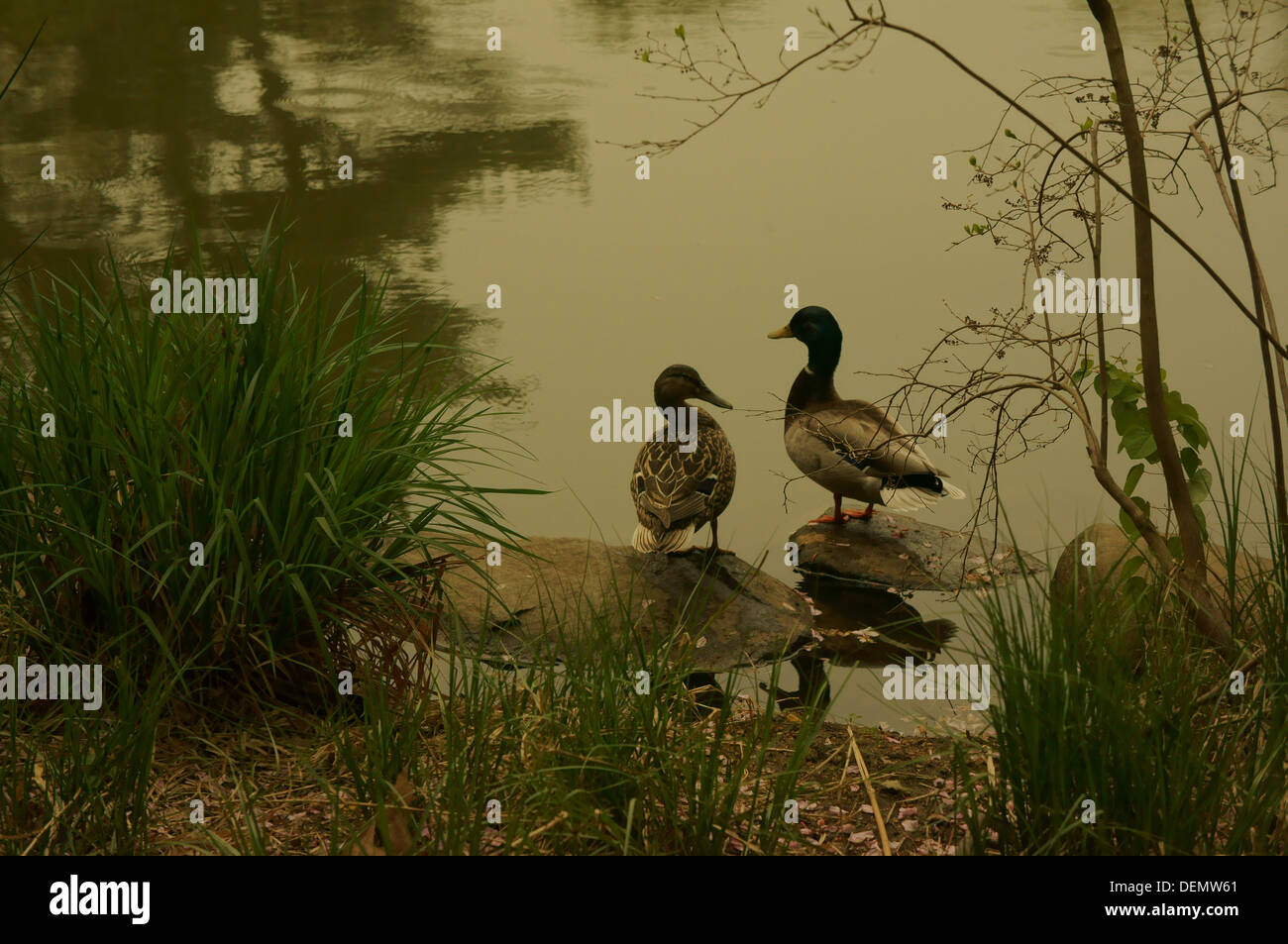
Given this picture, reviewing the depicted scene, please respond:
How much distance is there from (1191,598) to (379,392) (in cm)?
178

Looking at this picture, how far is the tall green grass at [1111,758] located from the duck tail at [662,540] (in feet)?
6.25

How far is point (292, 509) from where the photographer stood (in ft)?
8.79

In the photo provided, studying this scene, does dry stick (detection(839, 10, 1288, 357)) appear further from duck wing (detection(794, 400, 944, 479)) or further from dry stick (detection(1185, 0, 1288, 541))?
duck wing (detection(794, 400, 944, 479))

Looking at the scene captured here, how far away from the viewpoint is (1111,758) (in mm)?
2197

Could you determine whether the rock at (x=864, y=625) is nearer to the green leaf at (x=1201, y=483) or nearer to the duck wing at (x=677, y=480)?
the duck wing at (x=677, y=480)

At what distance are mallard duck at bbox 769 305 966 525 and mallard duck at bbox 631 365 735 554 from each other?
0.36 meters

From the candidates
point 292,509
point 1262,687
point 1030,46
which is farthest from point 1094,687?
point 1030,46

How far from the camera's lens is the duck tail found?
14.1 ft

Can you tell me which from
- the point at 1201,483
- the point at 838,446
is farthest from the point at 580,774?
the point at 838,446

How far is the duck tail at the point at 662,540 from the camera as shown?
4.29 m

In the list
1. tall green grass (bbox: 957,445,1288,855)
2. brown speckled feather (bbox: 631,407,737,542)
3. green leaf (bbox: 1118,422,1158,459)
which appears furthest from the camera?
brown speckled feather (bbox: 631,407,737,542)

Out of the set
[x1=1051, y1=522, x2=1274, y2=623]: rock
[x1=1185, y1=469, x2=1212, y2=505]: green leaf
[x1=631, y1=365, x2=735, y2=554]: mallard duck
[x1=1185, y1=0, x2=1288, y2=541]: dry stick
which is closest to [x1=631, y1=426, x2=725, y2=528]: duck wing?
[x1=631, y1=365, x2=735, y2=554]: mallard duck

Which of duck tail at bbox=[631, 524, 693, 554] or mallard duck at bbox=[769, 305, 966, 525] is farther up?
mallard duck at bbox=[769, 305, 966, 525]

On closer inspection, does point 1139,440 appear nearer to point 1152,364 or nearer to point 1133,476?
point 1133,476
